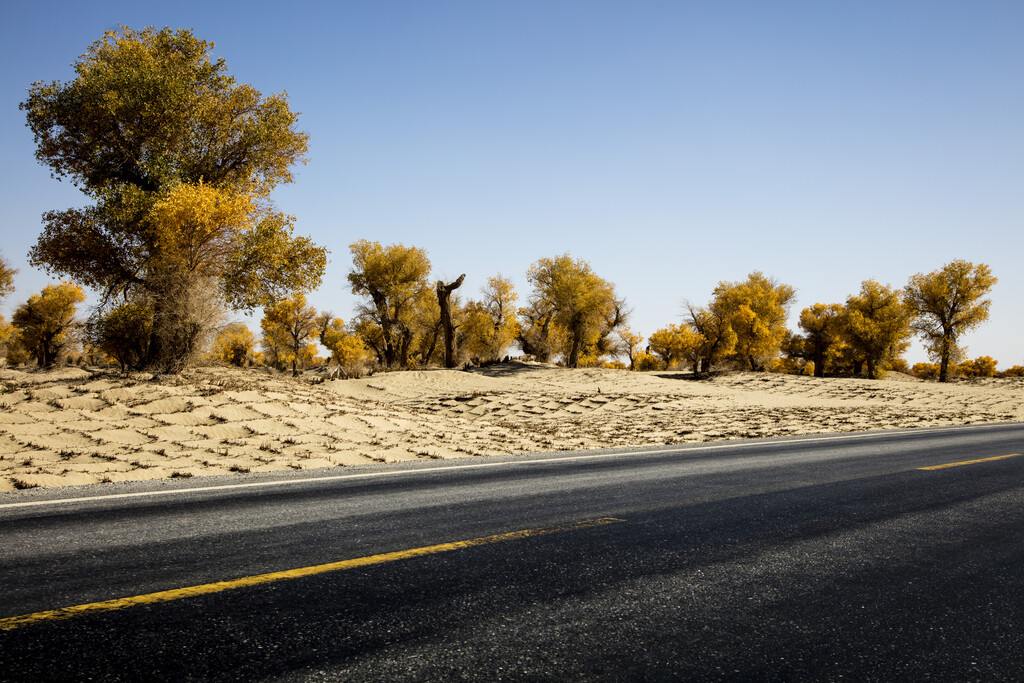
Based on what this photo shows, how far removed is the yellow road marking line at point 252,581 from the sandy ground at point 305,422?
4.80 meters

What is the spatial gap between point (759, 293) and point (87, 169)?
5264cm

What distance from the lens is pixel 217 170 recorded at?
19.1 meters

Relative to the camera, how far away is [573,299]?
3834 cm

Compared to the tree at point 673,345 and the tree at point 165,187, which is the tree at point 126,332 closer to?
the tree at point 165,187

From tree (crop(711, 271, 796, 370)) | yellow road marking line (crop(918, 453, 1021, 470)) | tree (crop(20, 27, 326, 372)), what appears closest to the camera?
yellow road marking line (crop(918, 453, 1021, 470))

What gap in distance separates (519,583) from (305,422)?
919cm

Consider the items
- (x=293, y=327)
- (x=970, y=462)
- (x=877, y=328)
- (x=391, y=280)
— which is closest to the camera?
(x=970, y=462)

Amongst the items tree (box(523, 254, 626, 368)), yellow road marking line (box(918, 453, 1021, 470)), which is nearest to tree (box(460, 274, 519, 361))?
tree (box(523, 254, 626, 368))

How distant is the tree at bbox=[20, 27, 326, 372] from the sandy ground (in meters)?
2.70

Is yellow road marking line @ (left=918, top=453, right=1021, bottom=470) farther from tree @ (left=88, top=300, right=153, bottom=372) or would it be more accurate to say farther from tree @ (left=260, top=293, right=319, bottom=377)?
tree @ (left=260, top=293, right=319, bottom=377)

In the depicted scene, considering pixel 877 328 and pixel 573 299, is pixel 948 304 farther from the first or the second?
pixel 573 299

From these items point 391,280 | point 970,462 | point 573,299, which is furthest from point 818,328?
point 970,462

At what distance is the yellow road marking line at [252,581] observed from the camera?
9.27 ft

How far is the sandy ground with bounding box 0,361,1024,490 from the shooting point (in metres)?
8.50
